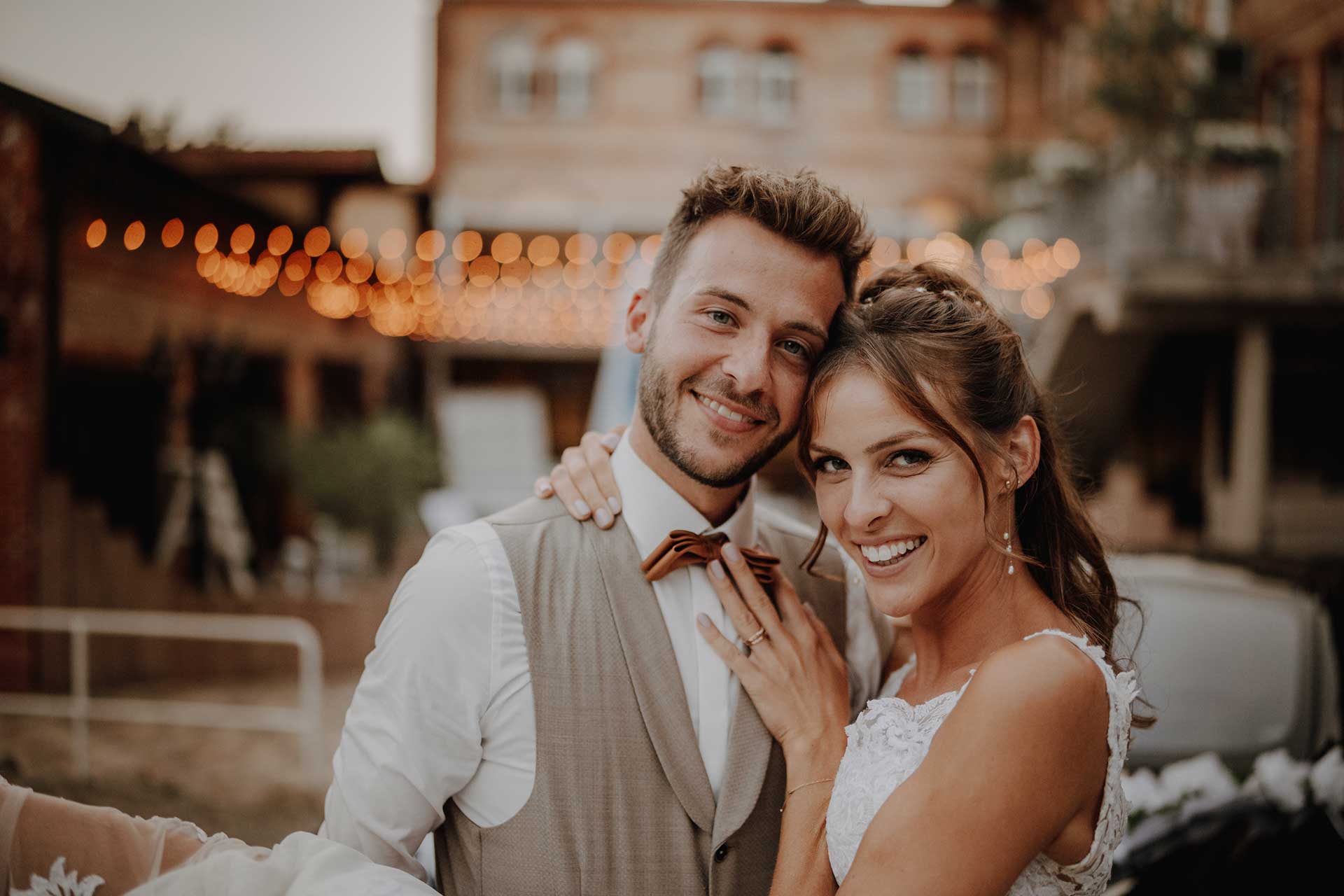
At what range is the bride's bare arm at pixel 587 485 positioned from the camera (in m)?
2.02

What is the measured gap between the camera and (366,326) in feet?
48.6

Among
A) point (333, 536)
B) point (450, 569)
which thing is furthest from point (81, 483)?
point (450, 569)

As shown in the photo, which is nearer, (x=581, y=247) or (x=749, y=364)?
(x=749, y=364)

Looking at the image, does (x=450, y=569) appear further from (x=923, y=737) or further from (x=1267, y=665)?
(x=1267, y=665)

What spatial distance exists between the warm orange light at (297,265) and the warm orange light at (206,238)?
50.5 inches

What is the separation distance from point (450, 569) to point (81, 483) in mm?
7010

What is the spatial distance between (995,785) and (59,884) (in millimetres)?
1459

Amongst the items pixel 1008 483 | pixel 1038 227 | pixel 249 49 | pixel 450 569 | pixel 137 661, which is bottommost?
pixel 137 661

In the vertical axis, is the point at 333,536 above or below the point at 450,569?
below

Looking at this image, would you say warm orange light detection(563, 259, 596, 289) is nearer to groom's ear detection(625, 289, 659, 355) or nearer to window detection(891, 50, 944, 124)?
window detection(891, 50, 944, 124)

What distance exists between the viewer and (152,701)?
23.6 feet

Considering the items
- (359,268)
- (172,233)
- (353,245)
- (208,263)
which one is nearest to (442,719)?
(172,233)

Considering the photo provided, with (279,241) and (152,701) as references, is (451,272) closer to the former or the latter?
(279,241)

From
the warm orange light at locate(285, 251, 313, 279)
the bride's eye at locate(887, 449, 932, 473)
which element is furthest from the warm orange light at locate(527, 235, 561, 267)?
the bride's eye at locate(887, 449, 932, 473)
